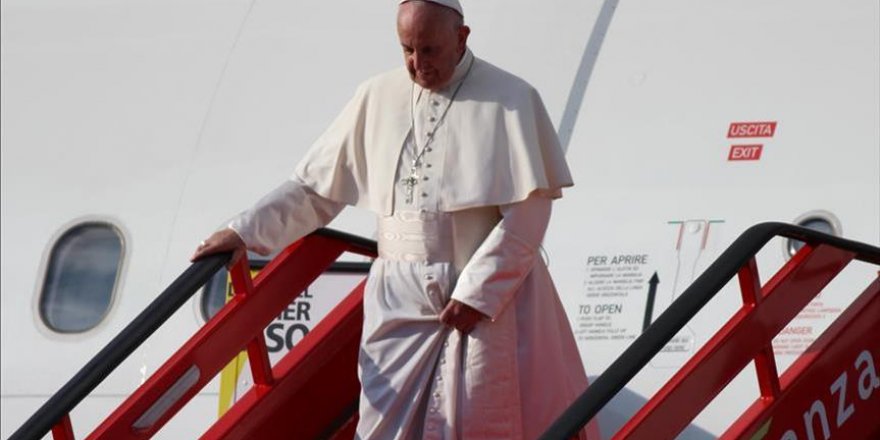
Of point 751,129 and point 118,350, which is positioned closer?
point 118,350

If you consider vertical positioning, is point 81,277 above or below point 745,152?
below

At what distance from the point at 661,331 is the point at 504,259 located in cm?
62

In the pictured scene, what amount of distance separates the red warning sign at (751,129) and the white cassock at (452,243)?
3.83 feet

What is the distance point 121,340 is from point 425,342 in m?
0.88

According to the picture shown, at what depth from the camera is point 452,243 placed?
492 cm

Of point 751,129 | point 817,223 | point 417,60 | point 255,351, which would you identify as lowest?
point 255,351

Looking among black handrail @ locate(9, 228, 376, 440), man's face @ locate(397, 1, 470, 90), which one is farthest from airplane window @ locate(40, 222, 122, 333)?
man's face @ locate(397, 1, 470, 90)

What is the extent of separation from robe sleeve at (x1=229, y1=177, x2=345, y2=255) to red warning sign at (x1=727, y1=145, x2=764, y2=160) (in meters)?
1.41

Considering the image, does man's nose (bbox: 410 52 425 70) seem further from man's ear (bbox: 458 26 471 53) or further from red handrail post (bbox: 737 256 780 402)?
red handrail post (bbox: 737 256 780 402)

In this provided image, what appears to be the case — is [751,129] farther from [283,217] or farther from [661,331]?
[661,331]

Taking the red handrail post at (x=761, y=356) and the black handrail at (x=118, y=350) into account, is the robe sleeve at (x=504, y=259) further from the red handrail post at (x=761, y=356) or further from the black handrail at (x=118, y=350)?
the black handrail at (x=118, y=350)

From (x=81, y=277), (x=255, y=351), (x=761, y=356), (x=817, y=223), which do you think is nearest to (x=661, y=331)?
(x=761, y=356)

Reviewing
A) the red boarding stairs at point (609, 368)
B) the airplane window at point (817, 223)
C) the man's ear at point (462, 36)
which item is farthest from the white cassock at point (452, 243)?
the airplane window at point (817, 223)

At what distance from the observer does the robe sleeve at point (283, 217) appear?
5043mm
